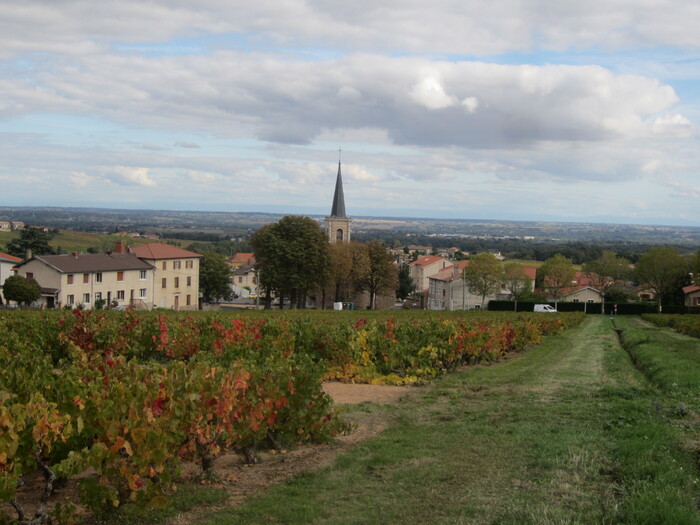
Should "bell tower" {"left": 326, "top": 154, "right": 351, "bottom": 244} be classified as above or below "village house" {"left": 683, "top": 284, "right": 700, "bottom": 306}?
above

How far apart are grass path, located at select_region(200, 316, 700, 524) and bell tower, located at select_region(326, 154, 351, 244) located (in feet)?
319

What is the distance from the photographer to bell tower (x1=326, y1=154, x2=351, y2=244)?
110m

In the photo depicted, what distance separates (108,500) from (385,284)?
71899mm

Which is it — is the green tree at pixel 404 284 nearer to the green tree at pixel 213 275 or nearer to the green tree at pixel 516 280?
the green tree at pixel 516 280

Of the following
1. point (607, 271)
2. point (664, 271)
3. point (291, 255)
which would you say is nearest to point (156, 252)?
point (291, 255)

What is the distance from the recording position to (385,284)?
77.6m

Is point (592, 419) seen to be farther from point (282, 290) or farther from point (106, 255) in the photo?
point (106, 255)

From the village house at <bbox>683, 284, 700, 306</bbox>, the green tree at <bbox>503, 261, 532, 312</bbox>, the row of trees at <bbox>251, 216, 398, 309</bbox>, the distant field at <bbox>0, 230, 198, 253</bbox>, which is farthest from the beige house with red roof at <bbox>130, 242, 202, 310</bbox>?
the village house at <bbox>683, 284, 700, 306</bbox>

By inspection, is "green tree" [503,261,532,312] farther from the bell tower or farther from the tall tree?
the bell tower

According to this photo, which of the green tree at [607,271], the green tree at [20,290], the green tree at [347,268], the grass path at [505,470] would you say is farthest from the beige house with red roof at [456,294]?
the grass path at [505,470]

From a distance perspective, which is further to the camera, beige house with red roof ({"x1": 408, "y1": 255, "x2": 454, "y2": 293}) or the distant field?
the distant field

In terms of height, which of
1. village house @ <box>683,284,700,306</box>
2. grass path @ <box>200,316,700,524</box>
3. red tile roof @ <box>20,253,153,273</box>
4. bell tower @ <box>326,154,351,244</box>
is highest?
bell tower @ <box>326,154,351,244</box>

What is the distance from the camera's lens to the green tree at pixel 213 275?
86.3 meters

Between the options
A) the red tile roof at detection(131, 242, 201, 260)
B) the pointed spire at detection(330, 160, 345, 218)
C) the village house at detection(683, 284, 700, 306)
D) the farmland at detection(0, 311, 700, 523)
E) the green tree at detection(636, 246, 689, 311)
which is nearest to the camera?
the farmland at detection(0, 311, 700, 523)
